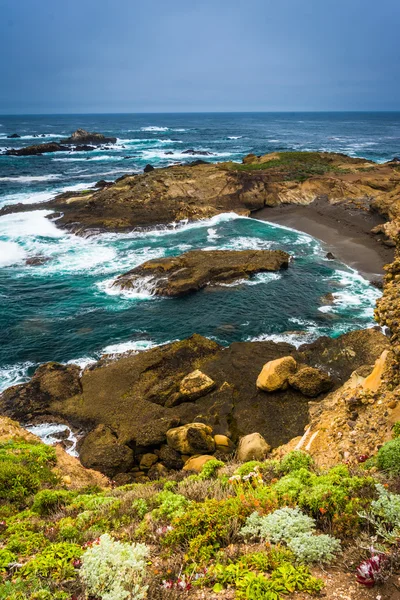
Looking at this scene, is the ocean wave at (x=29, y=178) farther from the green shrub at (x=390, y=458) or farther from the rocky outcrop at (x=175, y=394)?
the green shrub at (x=390, y=458)

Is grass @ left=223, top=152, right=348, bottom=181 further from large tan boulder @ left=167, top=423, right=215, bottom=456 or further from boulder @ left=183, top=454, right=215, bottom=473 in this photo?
boulder @ left=183, top=454, right=215, bottom=473

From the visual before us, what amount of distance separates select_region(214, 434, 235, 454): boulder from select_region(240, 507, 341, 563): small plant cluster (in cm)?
826

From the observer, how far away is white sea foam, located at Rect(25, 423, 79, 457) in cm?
1460

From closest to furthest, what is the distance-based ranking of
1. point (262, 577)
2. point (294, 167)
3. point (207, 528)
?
1. point (262, 577)
2. point (207, 528)
3. point (294, 167)

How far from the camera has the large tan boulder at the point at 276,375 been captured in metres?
15.3

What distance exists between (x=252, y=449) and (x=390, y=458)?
6.08m

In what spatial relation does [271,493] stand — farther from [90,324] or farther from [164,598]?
[90,324]

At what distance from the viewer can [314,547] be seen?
4.65 meters

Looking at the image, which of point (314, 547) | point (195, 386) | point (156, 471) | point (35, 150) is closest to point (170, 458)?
point (156, 471)

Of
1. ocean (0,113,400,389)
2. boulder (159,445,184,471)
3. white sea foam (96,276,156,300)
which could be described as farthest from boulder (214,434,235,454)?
white sea foam (96,276,156,300)

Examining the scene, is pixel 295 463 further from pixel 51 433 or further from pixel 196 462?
pixel 51 433

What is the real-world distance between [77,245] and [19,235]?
21.3 feet

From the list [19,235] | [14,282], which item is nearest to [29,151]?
[19,235]

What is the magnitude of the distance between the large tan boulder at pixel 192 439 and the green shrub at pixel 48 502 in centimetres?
585
